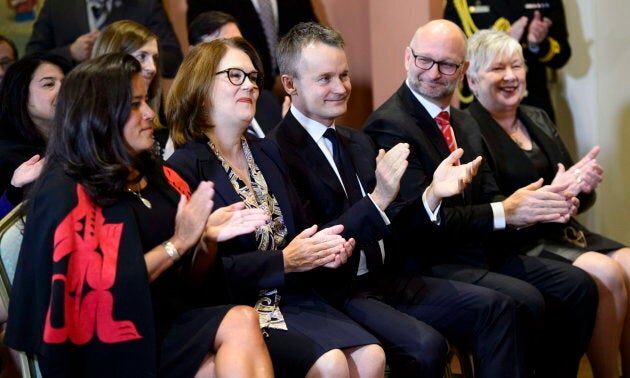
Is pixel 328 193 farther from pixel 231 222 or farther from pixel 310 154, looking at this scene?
pixel 231 222

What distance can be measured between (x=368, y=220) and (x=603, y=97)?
2.35 m

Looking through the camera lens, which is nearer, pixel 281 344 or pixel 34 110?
pixel 281 344

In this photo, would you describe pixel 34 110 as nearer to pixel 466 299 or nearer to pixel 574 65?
pixel 466 299

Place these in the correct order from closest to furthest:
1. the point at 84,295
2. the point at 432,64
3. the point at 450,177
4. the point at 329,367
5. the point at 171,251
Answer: the point at 84,295 < the point at 171,251 < the point at 329,367 < the point at 450,177 < the point at 432,64

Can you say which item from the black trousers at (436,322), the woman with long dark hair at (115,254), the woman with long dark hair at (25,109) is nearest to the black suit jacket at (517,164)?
the black trousers at (436,322)

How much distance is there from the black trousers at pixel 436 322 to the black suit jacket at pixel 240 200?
29 cm

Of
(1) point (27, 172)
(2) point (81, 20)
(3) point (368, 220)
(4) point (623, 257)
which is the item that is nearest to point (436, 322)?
(3) point (368, 220)

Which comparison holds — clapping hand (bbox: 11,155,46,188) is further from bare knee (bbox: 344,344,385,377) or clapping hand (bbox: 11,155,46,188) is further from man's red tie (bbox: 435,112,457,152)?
man's red tie (bbox: 435,112,457,152)

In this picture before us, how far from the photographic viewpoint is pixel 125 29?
11.5ft

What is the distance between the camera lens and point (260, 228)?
8.65 feet

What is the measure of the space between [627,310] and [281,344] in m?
1.54

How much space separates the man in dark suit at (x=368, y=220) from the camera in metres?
2.74

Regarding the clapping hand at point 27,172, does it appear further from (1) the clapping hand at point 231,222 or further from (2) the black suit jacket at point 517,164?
(2) the black suit jacket at point 517,164

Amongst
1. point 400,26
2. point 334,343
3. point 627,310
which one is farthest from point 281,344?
point 400,26
